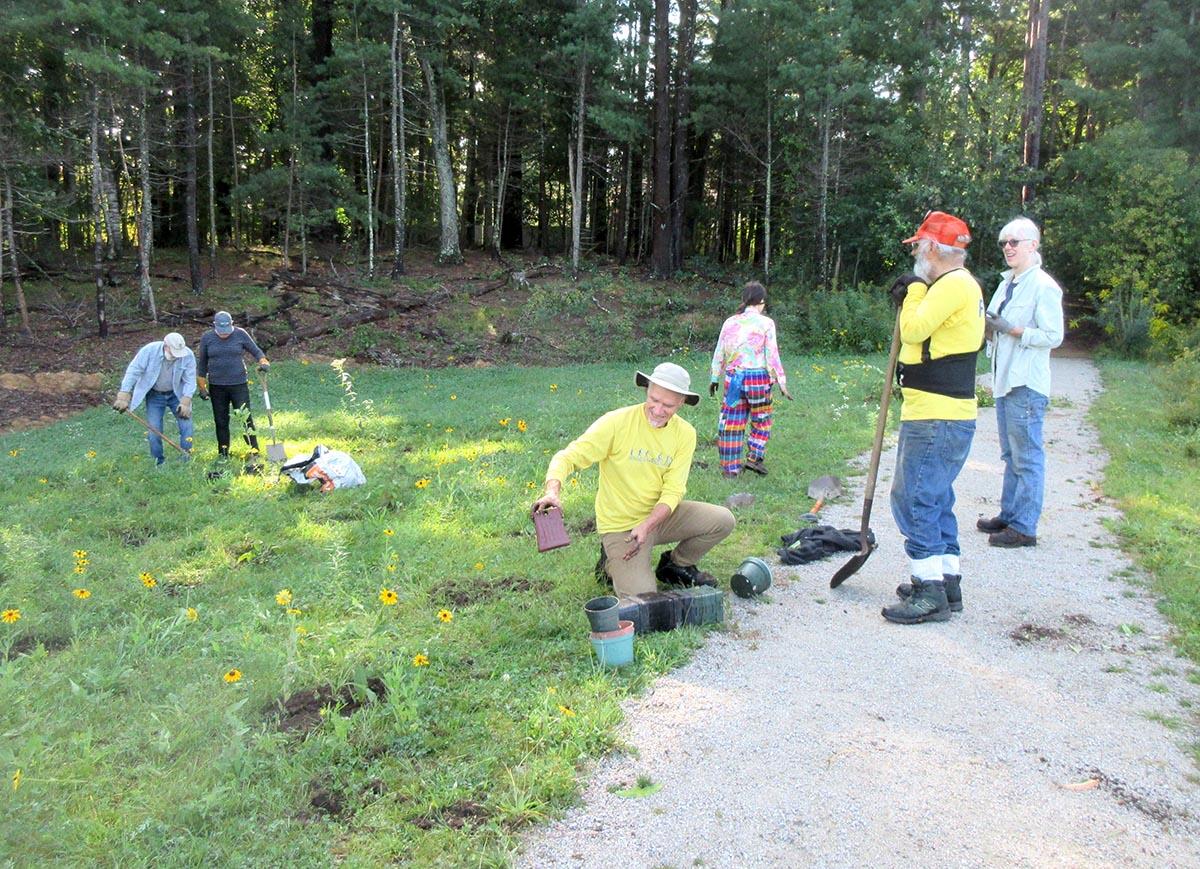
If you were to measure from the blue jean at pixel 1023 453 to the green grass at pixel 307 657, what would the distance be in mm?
1615

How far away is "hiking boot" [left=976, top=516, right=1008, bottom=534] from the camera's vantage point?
242 inches

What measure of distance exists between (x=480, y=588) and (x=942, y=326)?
3052 millimetres

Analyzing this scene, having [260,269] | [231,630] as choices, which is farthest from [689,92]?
[231,630]

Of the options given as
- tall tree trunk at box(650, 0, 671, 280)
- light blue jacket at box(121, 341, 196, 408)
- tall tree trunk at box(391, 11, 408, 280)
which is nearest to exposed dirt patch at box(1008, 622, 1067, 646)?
light blue jacket at box(121, 341, 196, 408)

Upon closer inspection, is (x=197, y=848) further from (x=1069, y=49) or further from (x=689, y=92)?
(x=1069, y=49)

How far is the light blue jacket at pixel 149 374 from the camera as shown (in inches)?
356

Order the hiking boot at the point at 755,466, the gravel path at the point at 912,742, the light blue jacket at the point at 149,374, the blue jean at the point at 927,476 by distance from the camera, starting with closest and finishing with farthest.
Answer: the gravel path at the point at 912,742
the blue jean at the point at 927,476
the hiking boot at the point at 755,466
the light blue jacket at the point at 149,374

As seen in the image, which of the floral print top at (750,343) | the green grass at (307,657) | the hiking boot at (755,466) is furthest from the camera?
the hiking boot at (755,466)

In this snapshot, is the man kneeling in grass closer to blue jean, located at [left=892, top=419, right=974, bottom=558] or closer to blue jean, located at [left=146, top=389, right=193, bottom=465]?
blue jean, located at [left=892, top=419, right=974, bottom=558]

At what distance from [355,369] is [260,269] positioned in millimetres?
9901

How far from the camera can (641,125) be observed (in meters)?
24.8

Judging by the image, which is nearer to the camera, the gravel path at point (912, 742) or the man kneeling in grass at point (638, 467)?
the gravel path at point (912, 742)

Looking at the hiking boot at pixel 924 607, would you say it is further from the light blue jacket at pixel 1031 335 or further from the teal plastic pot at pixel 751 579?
the light blue jacket at pixel 1031 335

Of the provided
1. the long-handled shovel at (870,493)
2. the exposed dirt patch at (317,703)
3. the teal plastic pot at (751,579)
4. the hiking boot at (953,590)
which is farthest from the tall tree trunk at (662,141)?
the exposed dirt patch at (317,703)
